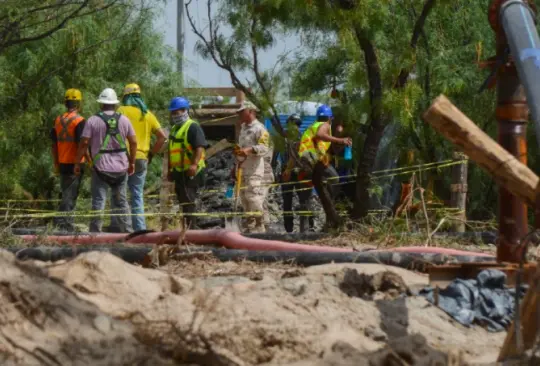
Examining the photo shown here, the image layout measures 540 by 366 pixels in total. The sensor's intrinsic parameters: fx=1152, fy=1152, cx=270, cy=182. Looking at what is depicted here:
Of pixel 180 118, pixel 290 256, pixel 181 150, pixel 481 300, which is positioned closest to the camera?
pixel 481 300

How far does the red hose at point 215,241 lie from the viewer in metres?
9.12

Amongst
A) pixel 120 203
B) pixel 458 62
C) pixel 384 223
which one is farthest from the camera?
pixel 458 62

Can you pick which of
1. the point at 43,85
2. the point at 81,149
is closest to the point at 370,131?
the point at 81,149

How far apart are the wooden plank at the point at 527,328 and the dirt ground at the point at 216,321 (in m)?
0.22

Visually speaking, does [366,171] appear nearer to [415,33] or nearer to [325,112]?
[415,33]

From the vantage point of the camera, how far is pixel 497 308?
6.52 metres

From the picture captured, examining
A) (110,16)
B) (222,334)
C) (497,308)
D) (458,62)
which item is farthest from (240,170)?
(222,334)

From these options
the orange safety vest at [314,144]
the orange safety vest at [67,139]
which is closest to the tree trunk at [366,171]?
the orange safety vest at [314,144]

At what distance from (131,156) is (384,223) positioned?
12.3ft

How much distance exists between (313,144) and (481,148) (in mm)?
9569

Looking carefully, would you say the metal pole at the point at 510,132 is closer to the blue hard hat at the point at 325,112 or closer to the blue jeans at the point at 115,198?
the blue jeans at the point at 115,198

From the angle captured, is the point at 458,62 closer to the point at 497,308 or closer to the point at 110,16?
the point at 110,16

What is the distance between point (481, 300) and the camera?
260 inches

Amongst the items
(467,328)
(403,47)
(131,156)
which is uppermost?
(403,47)
